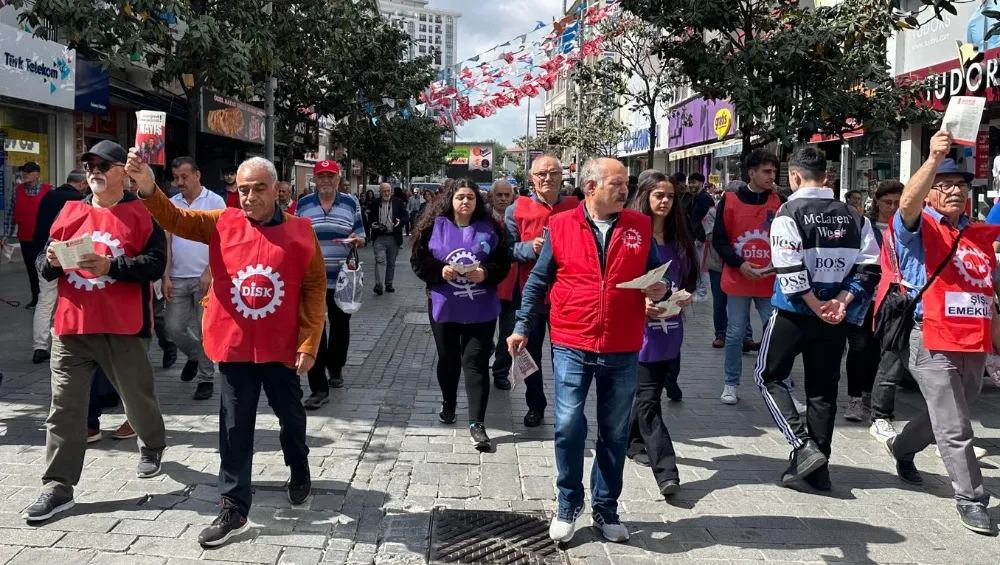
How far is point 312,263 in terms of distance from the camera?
419cm

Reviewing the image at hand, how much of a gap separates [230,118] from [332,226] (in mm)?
13786

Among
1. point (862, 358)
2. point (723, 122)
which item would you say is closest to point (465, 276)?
point (862, 358)

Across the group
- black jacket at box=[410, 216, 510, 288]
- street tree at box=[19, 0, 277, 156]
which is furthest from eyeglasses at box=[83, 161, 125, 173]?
street tree at box=[19, 0, 277, 156]

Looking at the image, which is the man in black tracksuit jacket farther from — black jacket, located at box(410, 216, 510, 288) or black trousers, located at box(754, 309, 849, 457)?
black jacket, located at box(410, 216, 510, 288)

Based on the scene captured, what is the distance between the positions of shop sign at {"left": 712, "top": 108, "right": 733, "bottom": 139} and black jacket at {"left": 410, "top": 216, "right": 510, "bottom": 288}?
1966cm

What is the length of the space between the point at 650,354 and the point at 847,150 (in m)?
15.0

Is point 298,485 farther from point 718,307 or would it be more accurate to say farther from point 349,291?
point 718,307

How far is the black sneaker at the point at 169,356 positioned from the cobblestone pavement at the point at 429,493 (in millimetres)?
817

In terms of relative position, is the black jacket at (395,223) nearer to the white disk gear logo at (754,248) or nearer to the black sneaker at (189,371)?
the black sneaker at (189,371)

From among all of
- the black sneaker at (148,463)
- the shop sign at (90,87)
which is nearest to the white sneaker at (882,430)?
the black sneaker at (148,463)

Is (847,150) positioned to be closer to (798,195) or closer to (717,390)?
(717,390)

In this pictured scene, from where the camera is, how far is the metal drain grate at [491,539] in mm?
3918

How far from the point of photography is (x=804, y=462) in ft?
15.6

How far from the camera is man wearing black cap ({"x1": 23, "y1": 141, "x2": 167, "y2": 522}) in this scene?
4277 millimetres
